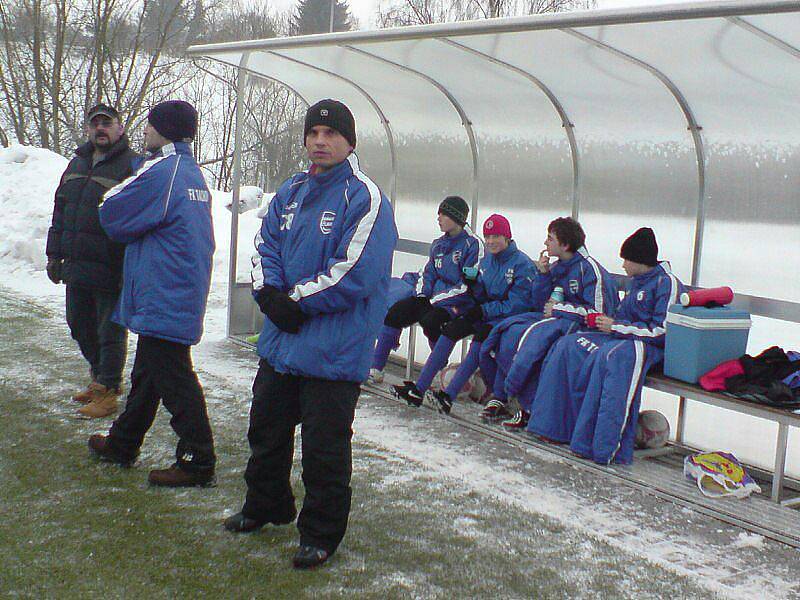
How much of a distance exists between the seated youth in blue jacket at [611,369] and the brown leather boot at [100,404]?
2526mm

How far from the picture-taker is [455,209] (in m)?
6.52

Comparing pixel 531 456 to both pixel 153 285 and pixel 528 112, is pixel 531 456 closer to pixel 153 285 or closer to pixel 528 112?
pixel 153 285

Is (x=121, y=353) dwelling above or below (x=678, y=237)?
below

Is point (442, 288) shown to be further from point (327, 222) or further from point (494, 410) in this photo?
point (327, 222)

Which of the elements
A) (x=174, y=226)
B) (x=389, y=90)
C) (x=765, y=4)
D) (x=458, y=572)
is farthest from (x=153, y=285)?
(x=389, y=90)

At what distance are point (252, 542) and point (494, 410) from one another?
2546 mm

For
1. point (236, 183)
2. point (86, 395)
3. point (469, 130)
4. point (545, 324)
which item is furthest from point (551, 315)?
point (236, 183)

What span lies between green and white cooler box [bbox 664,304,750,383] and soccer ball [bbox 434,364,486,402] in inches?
67.1

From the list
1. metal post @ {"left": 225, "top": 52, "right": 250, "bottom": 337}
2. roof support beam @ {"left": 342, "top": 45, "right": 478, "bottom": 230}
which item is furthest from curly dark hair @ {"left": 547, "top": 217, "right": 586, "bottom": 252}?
metal post @ {"left": 225, "top": 52, "right": 250, "bottom": 337}

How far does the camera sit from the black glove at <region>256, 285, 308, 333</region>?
11.1 ft

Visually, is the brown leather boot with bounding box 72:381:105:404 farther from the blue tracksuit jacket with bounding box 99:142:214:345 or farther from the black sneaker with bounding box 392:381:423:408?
the black sneaker with bounding box 392:381:423:408

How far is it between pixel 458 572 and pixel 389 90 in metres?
5.23

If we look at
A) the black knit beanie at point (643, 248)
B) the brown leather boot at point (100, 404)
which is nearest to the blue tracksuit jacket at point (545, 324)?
the black knit beanie at point (643, 248)

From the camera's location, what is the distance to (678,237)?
6074 millimetres
